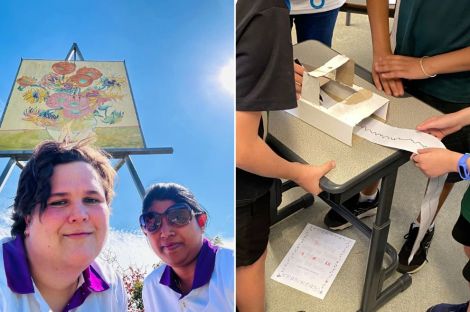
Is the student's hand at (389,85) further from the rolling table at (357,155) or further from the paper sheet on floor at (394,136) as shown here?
the paper sheet on floor at (394,136)

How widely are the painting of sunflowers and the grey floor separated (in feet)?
3.59

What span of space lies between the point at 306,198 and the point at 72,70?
138 centimetres

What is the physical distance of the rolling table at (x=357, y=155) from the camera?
1.10 m

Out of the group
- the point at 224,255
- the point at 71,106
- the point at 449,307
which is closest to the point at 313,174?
the point at 224,255

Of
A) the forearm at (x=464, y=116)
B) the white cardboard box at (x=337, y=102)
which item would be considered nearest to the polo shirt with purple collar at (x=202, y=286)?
the white cardboard box at (x=337, y=102)

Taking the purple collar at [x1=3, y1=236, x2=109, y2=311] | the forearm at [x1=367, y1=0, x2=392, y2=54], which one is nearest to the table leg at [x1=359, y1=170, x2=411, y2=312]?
the forearm at [x1=367, y1=0, x2=392, y2=54]

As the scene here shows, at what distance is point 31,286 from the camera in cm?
67

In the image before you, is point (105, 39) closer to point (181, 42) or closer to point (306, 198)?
point (181, 42)

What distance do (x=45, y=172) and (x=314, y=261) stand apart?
1258 mm

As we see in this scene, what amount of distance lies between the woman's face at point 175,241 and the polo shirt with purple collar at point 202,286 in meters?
0.01

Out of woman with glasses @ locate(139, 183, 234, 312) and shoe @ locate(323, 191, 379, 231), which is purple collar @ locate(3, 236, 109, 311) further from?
shoe @ locate(323, 191, 379, 231)

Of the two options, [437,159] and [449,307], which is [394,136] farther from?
[449,307]

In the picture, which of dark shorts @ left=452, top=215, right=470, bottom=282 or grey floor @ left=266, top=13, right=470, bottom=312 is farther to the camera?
grey floor @ left=266, top=13, right=470, bottom=312

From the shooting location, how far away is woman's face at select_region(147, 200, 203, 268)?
0.70 metres
